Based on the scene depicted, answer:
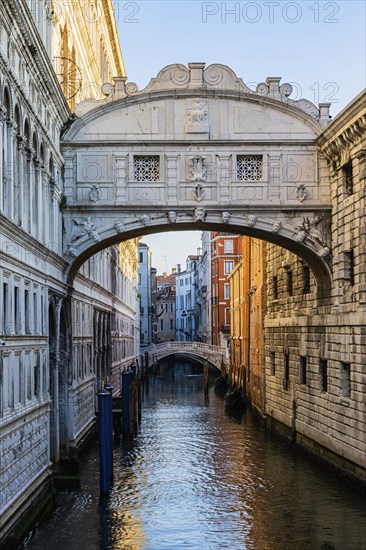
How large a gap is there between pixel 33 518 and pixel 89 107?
28.8 ft

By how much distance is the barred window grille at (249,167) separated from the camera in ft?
59.7

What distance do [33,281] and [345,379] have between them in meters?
6.94

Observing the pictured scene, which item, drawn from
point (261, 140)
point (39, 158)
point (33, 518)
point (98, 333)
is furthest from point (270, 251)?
point (33, 518)

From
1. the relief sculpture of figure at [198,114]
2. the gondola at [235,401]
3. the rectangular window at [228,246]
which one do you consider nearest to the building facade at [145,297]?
the rectangular window at [228,246]

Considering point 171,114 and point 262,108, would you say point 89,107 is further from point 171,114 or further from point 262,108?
point 262,108

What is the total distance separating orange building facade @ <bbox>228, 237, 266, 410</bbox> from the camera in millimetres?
28192

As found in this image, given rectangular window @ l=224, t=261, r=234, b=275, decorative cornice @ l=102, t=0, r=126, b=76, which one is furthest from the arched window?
rectangular window @ l=224, t=261, r=234, b=275

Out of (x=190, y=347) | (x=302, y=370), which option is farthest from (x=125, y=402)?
(x=190, y=347)

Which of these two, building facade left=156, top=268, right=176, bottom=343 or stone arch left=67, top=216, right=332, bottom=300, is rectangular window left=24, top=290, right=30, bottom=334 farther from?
building facade left=156, top=268, right=176, bottom=343

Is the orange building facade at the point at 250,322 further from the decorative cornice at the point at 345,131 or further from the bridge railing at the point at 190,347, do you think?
the bridge railing at the point at 190,347

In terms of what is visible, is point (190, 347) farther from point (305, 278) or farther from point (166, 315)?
point (166, 315)

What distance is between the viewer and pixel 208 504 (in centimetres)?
1577

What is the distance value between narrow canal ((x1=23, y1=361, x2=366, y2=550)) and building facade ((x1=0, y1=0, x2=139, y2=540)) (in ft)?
3.12

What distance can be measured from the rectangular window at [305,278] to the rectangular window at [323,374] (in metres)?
2.17
